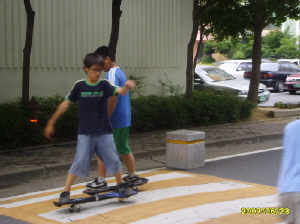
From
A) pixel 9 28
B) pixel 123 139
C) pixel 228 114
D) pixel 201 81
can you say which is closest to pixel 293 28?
pixel 201 81

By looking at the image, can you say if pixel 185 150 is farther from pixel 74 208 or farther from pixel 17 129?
pixel 17 129

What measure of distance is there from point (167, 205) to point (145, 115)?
6.09 metres

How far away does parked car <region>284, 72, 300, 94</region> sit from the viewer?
27.4m

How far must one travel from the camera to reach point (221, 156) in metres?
9.82

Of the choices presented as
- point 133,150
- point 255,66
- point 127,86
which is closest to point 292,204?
point 127,86

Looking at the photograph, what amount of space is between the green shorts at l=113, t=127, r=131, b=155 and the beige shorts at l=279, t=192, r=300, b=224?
11.0 feet

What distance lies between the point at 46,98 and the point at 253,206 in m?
7.06

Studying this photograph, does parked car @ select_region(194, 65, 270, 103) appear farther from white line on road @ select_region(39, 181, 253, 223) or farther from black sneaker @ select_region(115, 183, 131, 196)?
black sneaker @ select_region(115, 183, 131, 196)

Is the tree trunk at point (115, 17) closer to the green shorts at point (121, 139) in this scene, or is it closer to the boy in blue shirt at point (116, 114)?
the boy in blue shirt at point (116, 114)

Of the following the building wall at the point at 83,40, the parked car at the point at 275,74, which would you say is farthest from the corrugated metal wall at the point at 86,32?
the parked car at the point at 275,74

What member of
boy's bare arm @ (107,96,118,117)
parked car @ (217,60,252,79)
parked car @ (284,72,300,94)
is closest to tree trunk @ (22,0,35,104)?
boy's bare arm @ (107,96,118,117)

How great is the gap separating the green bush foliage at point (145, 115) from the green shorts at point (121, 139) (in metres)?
3.56

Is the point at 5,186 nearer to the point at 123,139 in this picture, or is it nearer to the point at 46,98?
the point at 123,139

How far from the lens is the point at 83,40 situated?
504 inches
